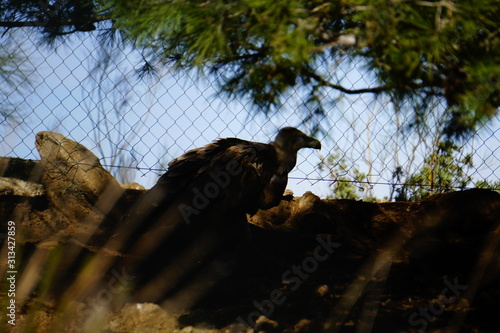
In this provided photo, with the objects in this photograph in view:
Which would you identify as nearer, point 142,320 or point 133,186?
point 142,320

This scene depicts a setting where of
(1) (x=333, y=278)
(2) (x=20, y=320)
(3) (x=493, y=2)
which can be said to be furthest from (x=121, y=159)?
(3) (x=493, y=2)

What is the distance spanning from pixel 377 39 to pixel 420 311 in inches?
74.3

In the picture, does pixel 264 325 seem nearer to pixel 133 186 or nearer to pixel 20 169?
pixel 133 186

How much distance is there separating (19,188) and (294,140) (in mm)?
2218

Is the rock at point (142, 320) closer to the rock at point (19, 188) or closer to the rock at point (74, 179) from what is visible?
the rock at point (74, 179)

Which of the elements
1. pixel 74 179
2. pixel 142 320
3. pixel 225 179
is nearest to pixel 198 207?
pixel 225 179

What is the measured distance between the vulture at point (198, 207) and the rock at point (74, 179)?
538 millimetres

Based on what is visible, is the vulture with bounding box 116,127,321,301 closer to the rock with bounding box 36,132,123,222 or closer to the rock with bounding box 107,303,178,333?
the rock with bounding box 107,303,178,333

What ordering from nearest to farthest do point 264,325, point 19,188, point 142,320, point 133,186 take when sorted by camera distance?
1. point 264,325
2. point 142,320
3. point 19,188
4. point 133,186

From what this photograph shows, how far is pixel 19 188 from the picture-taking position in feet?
14.4

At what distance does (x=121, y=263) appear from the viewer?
12.5ft

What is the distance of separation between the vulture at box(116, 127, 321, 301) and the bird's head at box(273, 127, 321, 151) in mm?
442

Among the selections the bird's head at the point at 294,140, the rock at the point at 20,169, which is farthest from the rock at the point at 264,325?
the rock at the point at 20,169

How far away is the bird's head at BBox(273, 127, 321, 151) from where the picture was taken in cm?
457
